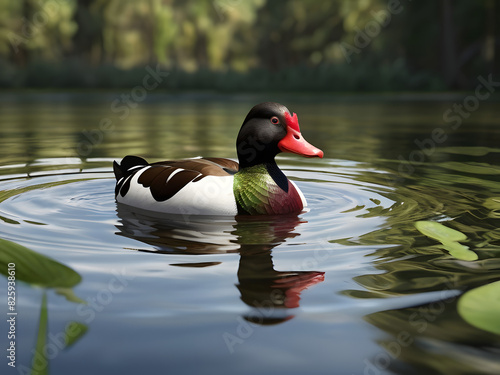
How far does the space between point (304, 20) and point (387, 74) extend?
14.1 meters

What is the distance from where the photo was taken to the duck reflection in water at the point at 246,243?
3371 millimetres

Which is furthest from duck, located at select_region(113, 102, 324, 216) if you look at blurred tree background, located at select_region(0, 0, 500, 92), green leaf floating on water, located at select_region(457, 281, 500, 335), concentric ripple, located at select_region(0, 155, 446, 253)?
blurred tree background, located at select_region(0, 0, 500, 92)

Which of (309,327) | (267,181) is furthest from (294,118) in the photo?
(309,327)

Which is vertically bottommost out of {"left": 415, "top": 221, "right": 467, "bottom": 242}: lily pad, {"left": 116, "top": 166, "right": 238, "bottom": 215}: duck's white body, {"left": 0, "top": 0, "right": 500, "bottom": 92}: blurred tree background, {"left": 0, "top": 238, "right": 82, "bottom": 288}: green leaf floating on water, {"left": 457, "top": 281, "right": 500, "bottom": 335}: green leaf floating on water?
{"left": 116, "top": 166, "right": 238, "bottom": 215}: duck's white body

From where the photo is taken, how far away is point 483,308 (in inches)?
88.0

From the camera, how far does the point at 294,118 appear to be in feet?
18.6

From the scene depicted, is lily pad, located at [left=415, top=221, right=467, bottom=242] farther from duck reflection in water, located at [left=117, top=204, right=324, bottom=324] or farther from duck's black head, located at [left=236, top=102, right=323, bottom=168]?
duck's black head, located at [left=236, top=102, right=323, bottom=168]

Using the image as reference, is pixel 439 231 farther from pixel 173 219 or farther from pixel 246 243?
pixel 173 219

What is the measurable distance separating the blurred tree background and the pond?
22.9 meters

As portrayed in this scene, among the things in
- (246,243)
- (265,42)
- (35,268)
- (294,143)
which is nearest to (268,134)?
(294,143)

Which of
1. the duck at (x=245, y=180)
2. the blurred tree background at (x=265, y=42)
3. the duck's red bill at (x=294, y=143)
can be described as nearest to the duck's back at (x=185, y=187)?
the duck at (x=245, y=180)

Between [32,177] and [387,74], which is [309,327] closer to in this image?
[32,177]

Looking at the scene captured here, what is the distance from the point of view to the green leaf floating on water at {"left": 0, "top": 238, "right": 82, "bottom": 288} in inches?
53.0

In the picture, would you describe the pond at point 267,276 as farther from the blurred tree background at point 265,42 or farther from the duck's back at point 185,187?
the blurred tree background at point 265,42
